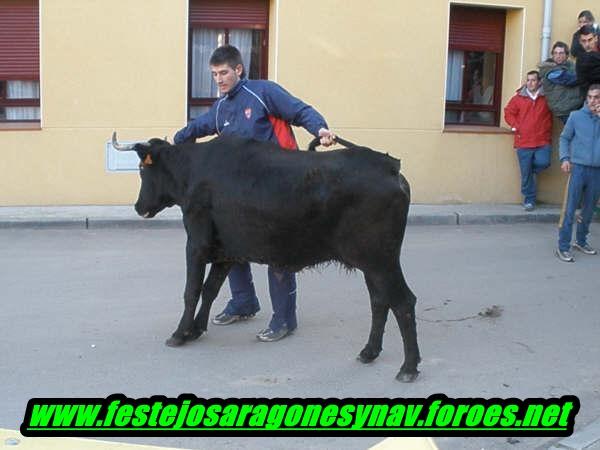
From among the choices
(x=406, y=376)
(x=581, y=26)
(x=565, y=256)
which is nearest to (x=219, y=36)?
(x=581, y=26)

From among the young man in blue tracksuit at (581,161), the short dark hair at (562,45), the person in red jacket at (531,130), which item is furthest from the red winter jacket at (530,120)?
the young man in blue tracksuit at (581,161)

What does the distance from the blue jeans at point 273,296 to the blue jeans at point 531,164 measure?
20.9 ft

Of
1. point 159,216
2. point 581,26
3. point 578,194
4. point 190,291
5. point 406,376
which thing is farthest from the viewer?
point 581,26

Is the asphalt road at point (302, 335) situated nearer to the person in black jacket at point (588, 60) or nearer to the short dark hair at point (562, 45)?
the person in black jacket at point (588, 60)

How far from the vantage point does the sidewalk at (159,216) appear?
1088 cm

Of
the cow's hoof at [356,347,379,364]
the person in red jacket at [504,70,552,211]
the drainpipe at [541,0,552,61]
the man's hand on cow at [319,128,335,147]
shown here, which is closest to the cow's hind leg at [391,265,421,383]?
the cow's hoof at [356,347,379,364]

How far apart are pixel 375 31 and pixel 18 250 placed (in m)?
5.48

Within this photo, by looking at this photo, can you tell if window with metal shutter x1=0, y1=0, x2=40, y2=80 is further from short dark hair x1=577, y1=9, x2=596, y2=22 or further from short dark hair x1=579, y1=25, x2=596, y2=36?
short dark hair x1=577, y1=9, x2=596, y2=22

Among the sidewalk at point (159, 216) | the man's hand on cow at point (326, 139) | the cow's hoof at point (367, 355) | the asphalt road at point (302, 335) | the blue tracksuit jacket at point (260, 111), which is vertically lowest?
the asphalt road at point (302, 335)

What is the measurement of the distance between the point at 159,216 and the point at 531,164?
5.05 meters

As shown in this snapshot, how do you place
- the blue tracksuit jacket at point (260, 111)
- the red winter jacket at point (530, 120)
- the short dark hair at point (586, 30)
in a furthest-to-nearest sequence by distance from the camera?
the red winter jacket at point (530, 120) < the short dark hair at point (586, 30) < the blue tracksuit jacket at point (260, 111)

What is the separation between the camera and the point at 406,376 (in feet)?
19.2

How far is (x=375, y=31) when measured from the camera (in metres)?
12.2

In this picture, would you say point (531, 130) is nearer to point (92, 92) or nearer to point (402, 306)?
point (92, 92)
